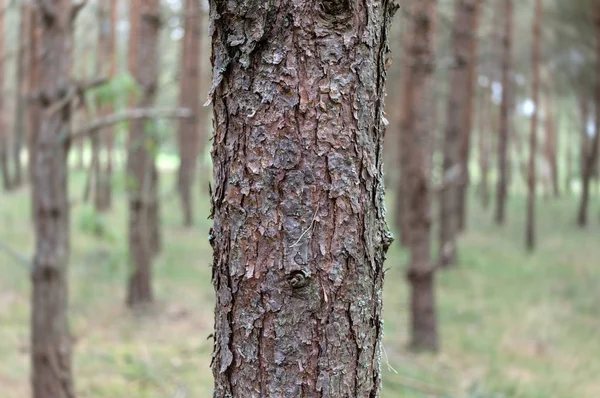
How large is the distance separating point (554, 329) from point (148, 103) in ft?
19.4

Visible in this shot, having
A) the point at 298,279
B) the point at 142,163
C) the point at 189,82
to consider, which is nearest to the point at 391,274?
the point at 142,163

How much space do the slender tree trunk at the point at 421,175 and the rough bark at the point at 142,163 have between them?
307 cm

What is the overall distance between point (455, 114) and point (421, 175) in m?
4.52

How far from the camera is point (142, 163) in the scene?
24.2ft

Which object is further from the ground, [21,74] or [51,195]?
[21,74]

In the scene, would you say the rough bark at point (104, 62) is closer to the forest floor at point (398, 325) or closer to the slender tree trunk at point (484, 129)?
the forest floor at point (398, 325)

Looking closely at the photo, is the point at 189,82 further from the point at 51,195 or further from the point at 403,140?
the point at 51,195

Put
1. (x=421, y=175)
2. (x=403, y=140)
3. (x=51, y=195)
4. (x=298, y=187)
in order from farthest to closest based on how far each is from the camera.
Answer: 1. (x=403, y=140)
2. (x=421, y=175)
3. (x=51, y=195)
4. (x=298, y=187)

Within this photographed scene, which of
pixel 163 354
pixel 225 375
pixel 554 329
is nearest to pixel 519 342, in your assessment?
pixel 554 329

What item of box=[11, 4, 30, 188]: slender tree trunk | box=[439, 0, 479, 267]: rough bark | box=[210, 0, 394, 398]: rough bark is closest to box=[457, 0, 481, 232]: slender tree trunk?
box=[439, 0, 479, 267]: rough bark

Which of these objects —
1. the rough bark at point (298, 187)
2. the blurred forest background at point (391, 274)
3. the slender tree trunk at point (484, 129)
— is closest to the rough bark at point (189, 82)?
the blurred forest background at point (391, 274)

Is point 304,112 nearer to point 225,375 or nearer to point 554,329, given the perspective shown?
point 225,375

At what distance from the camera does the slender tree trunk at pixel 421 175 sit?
18.9 feet

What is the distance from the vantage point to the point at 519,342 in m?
7.03
